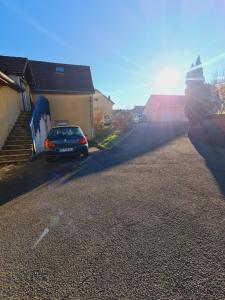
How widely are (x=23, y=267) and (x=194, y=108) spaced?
24.5m

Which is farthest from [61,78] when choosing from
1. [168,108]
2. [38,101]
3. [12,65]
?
[168,108]

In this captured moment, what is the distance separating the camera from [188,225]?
147 inches

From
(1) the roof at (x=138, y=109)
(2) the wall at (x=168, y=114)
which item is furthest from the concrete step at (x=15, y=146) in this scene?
(1) the roof at (x=138, y=109)

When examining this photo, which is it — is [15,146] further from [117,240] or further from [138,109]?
[138,109]

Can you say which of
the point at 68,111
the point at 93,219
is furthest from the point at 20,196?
the point at 68,111

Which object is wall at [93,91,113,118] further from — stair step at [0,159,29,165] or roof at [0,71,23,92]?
stair step at [0,159,29,165]

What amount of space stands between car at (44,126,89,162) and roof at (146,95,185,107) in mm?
40227

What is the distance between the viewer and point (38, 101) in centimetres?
1430

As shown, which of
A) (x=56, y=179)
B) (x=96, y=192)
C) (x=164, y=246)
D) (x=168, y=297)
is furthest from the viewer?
(x=56, y=179)

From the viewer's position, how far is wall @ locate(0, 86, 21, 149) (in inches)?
449

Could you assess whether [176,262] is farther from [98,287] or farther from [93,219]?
[93,219]

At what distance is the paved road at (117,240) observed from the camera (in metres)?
2.46

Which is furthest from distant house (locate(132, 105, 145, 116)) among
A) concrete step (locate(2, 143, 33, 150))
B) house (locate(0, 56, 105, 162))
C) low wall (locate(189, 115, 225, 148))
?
concrete step (locate(2, 143, 33, 150))

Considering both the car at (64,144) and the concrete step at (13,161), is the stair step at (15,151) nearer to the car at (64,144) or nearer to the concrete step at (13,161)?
the concrete step at (13,161)
